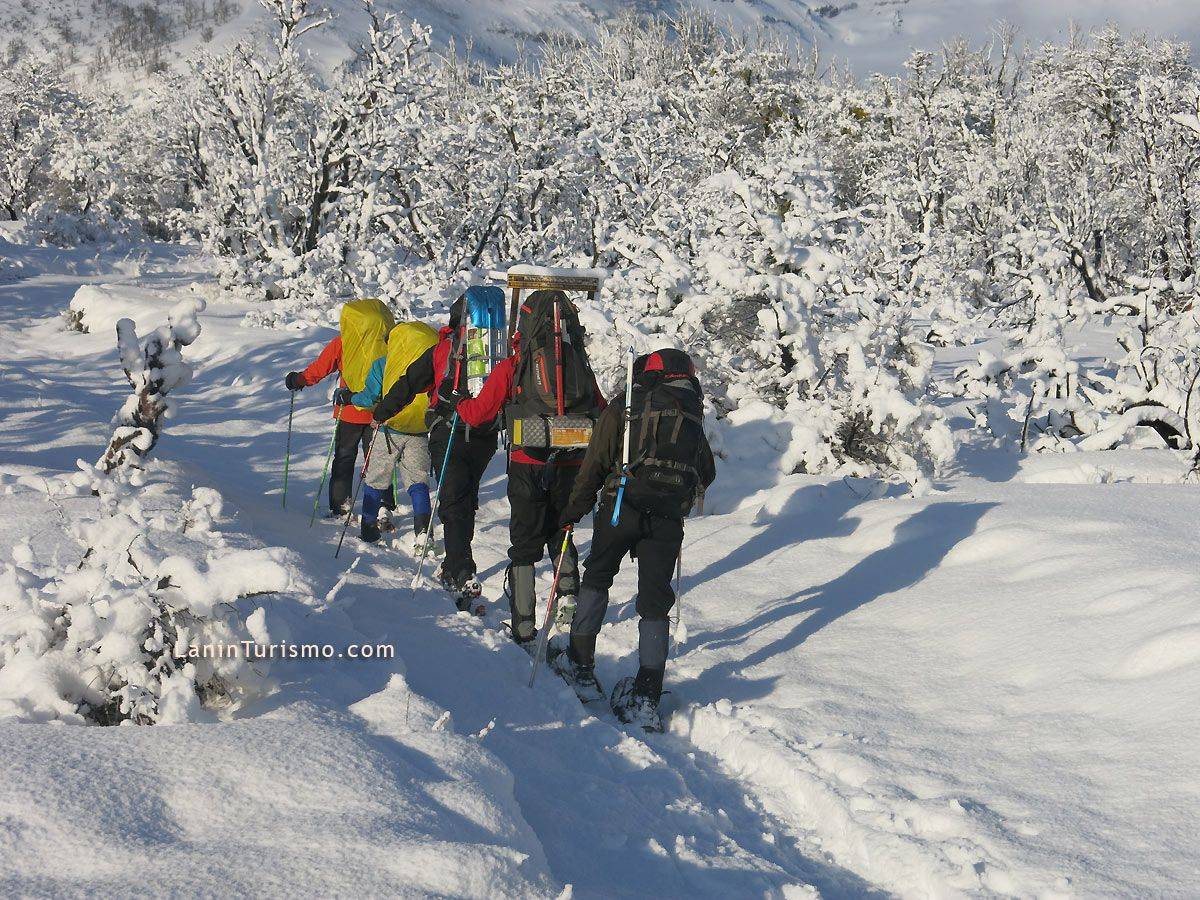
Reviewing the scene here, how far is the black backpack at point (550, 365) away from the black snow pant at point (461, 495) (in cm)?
86

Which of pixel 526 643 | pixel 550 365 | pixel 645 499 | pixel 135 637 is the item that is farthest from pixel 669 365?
pixel 135 637

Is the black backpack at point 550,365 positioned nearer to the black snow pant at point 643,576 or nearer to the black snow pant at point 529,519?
the black snow pant at point 529,519

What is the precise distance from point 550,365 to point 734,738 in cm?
238

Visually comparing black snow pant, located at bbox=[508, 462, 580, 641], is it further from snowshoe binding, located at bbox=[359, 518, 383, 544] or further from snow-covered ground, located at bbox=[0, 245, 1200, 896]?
snowshoe binding, located at bbox=[359, 518, 383, 544]

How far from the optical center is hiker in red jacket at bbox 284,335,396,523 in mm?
8000

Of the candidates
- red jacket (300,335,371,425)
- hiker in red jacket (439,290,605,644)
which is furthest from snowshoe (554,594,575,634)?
red jacket (300,335,371,425)

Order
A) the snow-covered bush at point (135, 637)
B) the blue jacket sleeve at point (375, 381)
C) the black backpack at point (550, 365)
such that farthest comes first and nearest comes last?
the blue jacket sleeve at point (375, 381)
the black backpack at point (550, 365)
the snow-covered bush at point (135, 637)

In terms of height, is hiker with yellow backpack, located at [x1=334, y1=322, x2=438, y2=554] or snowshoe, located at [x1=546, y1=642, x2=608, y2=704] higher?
hiker with yellow backpack, located at [x1=334, y1=322, x2=438, y2=554]

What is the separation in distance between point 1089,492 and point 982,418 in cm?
338

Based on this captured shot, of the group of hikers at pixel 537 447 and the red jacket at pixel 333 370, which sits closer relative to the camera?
the group of hikers at pixel 537 447

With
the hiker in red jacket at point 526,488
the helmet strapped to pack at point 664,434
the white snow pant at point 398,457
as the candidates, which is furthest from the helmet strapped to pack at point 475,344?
the helmet strapped to pack at point 664,434

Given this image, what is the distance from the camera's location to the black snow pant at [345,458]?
809 centimetres

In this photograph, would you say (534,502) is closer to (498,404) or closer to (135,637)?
(498,404)

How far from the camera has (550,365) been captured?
5.71 m
